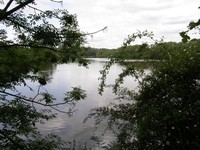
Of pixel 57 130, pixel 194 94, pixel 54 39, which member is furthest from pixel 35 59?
pixel 57 130

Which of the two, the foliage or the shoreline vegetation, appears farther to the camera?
the shoreline vegetation

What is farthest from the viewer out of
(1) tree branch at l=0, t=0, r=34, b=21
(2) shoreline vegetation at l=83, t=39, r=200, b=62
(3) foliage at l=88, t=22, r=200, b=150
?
(2) shoreline vegetation at l=83, t=39, r=200, b=62

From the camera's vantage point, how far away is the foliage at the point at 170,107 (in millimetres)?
4926

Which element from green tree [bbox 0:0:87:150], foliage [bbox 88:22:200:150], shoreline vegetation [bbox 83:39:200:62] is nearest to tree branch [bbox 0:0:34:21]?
green tree [bbox 0:0:87:150]

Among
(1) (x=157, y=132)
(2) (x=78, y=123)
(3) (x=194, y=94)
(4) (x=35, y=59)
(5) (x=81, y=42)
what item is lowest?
(2) (x=78, y=123)

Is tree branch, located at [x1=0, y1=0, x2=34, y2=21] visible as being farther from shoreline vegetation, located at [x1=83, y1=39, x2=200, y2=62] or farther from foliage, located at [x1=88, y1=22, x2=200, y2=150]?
foliage, located at [x1=88, y1=22, x2=200, y2=150]

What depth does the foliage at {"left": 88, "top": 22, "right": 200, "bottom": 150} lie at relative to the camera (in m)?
4.93

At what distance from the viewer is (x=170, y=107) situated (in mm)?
5086

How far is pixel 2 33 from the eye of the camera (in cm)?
562

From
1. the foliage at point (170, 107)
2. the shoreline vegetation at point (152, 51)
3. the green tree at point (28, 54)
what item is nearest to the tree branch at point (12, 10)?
the green tree at point (28, 54)

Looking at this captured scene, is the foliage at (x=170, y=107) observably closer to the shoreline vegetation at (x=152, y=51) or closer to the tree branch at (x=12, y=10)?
the shoreline vegetation at (x=152, y=51)

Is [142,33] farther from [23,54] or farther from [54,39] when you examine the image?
[23,54]

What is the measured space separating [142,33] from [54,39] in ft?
7.95

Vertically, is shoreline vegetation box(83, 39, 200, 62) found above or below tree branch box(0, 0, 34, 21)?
below
